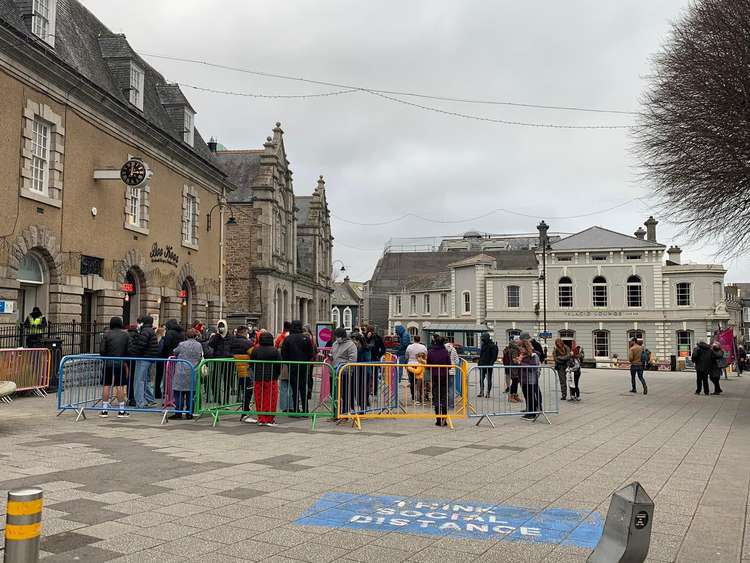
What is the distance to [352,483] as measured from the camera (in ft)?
23.0

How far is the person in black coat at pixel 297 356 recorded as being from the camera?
1188cm

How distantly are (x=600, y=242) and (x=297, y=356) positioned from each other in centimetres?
4383

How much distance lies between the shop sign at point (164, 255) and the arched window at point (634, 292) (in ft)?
122

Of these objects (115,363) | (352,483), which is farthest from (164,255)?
(352,483)

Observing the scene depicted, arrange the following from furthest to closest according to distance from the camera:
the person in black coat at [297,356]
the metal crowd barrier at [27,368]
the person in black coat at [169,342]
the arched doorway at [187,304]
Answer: the arched doorway at [187,304]
the metal crowd barrier at [27,368]
the person in black coat at [169,342]
the person in black coat at [297,356]

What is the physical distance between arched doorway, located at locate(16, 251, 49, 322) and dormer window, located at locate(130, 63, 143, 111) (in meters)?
7.97

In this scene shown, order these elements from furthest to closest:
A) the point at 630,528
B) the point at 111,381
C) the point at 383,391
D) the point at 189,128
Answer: the point at 189,128 → the point at 383,391 → the point at 111,381 → the point at 630,528

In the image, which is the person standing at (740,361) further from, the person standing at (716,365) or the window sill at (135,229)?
the window sill at (135,229)

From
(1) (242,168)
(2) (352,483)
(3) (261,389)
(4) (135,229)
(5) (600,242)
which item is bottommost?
(2) (352,483)

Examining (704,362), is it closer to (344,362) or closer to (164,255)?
(344,362)

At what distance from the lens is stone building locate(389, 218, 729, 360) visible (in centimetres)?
4794

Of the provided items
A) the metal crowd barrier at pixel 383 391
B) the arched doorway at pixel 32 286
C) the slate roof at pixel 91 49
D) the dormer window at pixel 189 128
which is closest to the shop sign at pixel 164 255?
the slate roof at pixel 91 49

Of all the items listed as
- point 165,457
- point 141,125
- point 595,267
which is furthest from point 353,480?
point 595,267

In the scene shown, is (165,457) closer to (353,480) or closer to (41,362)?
(353,480)
